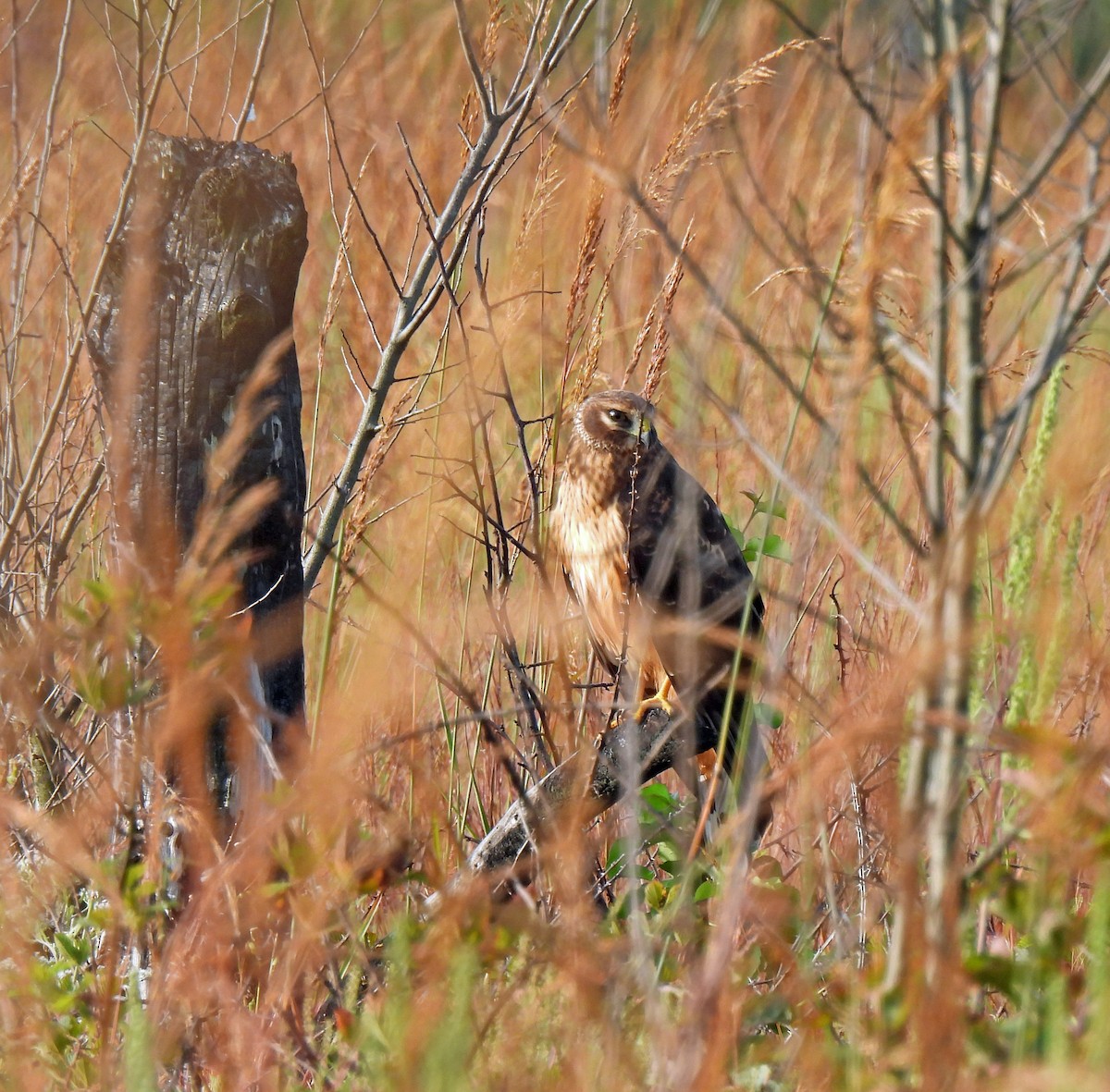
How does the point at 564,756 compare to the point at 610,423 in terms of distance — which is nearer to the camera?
the point at 564,756

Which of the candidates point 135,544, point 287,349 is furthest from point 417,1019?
point 287,349

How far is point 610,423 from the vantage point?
3.31m

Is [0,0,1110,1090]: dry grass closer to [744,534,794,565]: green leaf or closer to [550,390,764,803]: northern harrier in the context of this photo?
[744,534,794,565]: green leaf

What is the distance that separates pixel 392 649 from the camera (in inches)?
56.6

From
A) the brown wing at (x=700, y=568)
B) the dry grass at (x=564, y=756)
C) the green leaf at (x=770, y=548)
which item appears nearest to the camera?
the dry grass at (x=564, y=756)

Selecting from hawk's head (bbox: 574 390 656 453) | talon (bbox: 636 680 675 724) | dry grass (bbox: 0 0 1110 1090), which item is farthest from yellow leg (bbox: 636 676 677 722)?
hawk's head (bbox: 574 390 656 453)

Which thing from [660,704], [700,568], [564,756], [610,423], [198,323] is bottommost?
[660,704]

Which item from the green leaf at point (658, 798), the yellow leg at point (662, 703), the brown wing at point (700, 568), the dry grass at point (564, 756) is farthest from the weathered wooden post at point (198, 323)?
the brown wing at point (700, 568)

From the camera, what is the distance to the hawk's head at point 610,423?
10.6 ft

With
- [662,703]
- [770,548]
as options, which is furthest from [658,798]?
[662,703]

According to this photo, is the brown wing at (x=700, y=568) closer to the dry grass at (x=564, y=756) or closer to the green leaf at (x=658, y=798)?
the dry grass at (x=564, y=756)

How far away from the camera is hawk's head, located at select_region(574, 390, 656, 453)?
10.6 feet

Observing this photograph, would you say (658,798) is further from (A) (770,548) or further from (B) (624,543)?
(B) (624,543)

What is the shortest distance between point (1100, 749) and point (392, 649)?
753mm
